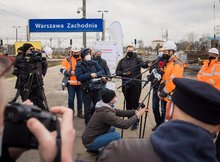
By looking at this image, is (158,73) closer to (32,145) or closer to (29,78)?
(29,78)

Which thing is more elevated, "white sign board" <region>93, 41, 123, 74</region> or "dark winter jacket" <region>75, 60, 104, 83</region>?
"white sign board" <region>93, 41, 123, 74</region>

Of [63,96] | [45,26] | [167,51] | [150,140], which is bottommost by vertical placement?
[63,96]

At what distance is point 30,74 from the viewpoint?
276 inches

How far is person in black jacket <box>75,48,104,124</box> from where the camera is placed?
711 cm

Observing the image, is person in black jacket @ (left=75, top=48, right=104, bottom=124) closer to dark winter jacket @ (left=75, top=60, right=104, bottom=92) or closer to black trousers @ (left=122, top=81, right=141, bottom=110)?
dark winter jacket @ (left=75, top=60, right=104, bottom=92)

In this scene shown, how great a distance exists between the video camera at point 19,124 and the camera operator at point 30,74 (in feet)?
19.2

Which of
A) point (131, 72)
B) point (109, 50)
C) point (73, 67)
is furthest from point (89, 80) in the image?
point (109, 50)

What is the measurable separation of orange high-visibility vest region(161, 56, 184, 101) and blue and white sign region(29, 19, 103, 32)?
549 centimetres

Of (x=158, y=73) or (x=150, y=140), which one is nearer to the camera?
(x=150, y=140)

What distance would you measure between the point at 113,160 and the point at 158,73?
4.74 metres

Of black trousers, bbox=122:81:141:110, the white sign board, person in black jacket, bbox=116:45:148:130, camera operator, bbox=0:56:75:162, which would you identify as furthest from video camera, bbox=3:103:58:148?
the white sign board

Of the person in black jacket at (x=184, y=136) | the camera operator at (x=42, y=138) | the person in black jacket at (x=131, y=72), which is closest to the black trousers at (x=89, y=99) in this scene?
the person in black jacket at (x=131, y=72)

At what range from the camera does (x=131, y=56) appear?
7.51 metres

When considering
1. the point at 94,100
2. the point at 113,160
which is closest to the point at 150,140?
the point at 113,160
